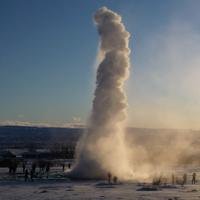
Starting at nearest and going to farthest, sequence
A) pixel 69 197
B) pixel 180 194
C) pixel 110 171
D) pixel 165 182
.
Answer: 1. pixel 69 197
2. pixel 180 194
3. pixel 165 182
4. pixel 110 171

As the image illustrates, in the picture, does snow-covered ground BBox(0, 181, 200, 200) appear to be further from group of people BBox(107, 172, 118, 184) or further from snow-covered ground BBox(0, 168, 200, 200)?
Answer: group of people BBox(107, 172, 118, 184)

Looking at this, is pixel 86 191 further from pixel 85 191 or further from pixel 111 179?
pixel 111 179

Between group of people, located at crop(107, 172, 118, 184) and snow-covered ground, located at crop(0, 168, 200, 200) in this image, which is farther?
group of people, located at crop(107, 172, 118, 184)

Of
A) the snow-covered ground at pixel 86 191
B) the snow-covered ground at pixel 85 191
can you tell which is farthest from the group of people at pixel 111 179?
the snow-covered ground at pixel 85 191

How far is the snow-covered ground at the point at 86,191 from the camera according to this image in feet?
141

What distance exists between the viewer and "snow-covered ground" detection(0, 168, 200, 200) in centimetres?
4306

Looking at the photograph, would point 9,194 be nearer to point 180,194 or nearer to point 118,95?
point 180,194

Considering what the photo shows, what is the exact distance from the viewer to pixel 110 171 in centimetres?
6438

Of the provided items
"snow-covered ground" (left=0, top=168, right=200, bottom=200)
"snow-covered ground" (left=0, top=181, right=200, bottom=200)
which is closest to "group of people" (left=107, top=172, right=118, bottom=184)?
"snow-covered ground" (left=0, top=168, right=200, bottom=200)

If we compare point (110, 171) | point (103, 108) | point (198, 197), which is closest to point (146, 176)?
point (110, 171)

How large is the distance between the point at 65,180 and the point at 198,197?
19.1m

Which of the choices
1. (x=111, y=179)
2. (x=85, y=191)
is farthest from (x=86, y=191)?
(x=111, y=179)

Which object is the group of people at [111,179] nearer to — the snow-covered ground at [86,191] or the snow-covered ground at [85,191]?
the snow-covered ground at [86,191]

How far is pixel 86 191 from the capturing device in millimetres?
47375
